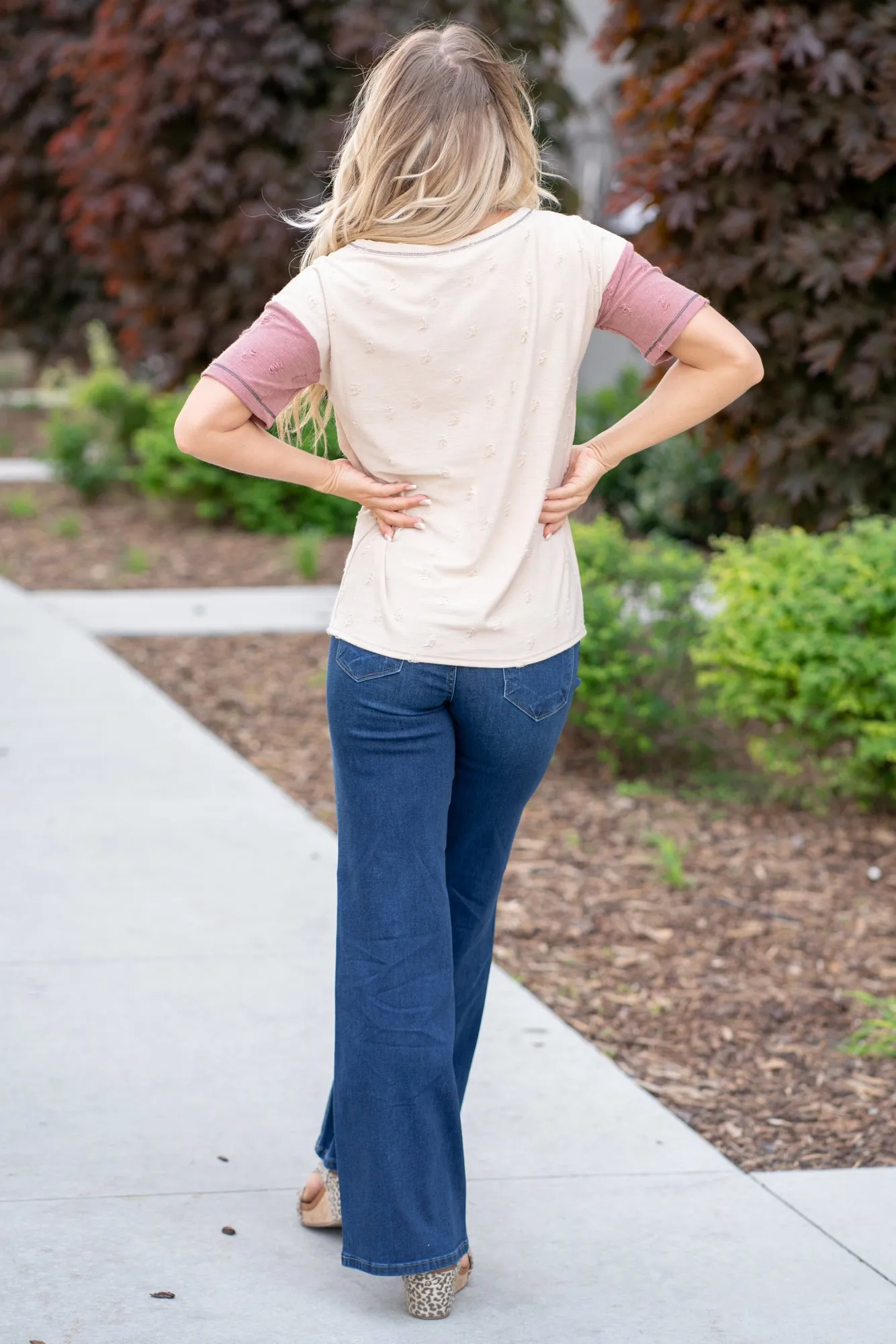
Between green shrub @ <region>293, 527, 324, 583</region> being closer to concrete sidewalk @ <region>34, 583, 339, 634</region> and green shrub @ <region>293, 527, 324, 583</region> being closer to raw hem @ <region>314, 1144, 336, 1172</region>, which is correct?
concrete sidewalk @ <region>34, 583, 339, 634</region>

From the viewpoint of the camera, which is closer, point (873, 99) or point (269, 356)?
point (269, 356)

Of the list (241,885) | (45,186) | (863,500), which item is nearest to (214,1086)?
(241,885)

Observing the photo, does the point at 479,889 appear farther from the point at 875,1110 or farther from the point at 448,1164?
the point at 875,1110

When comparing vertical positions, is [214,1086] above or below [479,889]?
below

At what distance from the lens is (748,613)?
511 cm

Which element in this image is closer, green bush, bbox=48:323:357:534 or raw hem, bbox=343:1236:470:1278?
raw hem, bbox=343:1236:470:1278

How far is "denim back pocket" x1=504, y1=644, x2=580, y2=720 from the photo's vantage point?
2.39 metres

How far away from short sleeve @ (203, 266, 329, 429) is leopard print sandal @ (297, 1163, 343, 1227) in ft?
4.22

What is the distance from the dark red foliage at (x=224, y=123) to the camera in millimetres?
10016

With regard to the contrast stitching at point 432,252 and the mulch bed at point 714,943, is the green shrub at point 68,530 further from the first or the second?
the contrast stitching at point 432,252

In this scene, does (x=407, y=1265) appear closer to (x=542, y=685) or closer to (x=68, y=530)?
(x=542, y=685)

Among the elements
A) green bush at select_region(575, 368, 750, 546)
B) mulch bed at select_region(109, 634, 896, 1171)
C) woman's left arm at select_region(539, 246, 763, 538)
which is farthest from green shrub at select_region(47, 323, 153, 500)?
woman's left arm at select_region(539, 246, 763, 538)

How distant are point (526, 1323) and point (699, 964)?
1827 millimetres

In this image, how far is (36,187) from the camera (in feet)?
53.7
